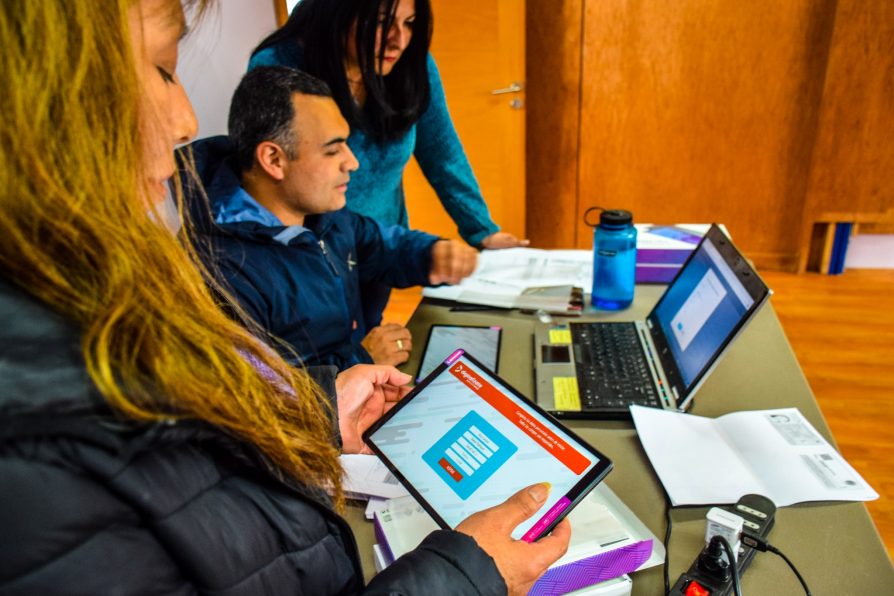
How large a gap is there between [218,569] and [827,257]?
3.46 meters

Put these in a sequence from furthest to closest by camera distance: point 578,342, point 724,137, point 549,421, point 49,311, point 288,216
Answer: point 724,137
point 288,216
point 578,342
point 549,421
point 49,311

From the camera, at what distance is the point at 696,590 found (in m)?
0.71

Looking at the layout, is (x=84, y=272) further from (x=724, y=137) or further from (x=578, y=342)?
(x=724, y=137)

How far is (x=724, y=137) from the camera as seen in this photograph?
10.3 feet

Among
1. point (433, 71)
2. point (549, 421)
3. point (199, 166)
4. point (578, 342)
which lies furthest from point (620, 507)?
point (433, 71)

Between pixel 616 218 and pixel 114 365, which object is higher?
pixel 114 365

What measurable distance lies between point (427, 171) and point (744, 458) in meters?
1.33

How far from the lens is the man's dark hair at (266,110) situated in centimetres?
140

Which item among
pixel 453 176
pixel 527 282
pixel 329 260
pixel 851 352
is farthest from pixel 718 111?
pixel 329 260

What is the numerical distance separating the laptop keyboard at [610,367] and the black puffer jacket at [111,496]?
2.23ft

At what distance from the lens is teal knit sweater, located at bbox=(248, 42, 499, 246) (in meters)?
1.69

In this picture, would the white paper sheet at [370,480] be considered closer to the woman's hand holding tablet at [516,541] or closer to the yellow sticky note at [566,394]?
the woman's hand holding tablet at [516,541]

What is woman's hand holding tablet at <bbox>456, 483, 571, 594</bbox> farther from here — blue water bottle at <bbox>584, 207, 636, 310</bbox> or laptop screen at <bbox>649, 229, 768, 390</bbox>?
blue water bottle at <bbox>584, 207, 636, 310</bbox>

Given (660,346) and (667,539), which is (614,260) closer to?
(660,346)
